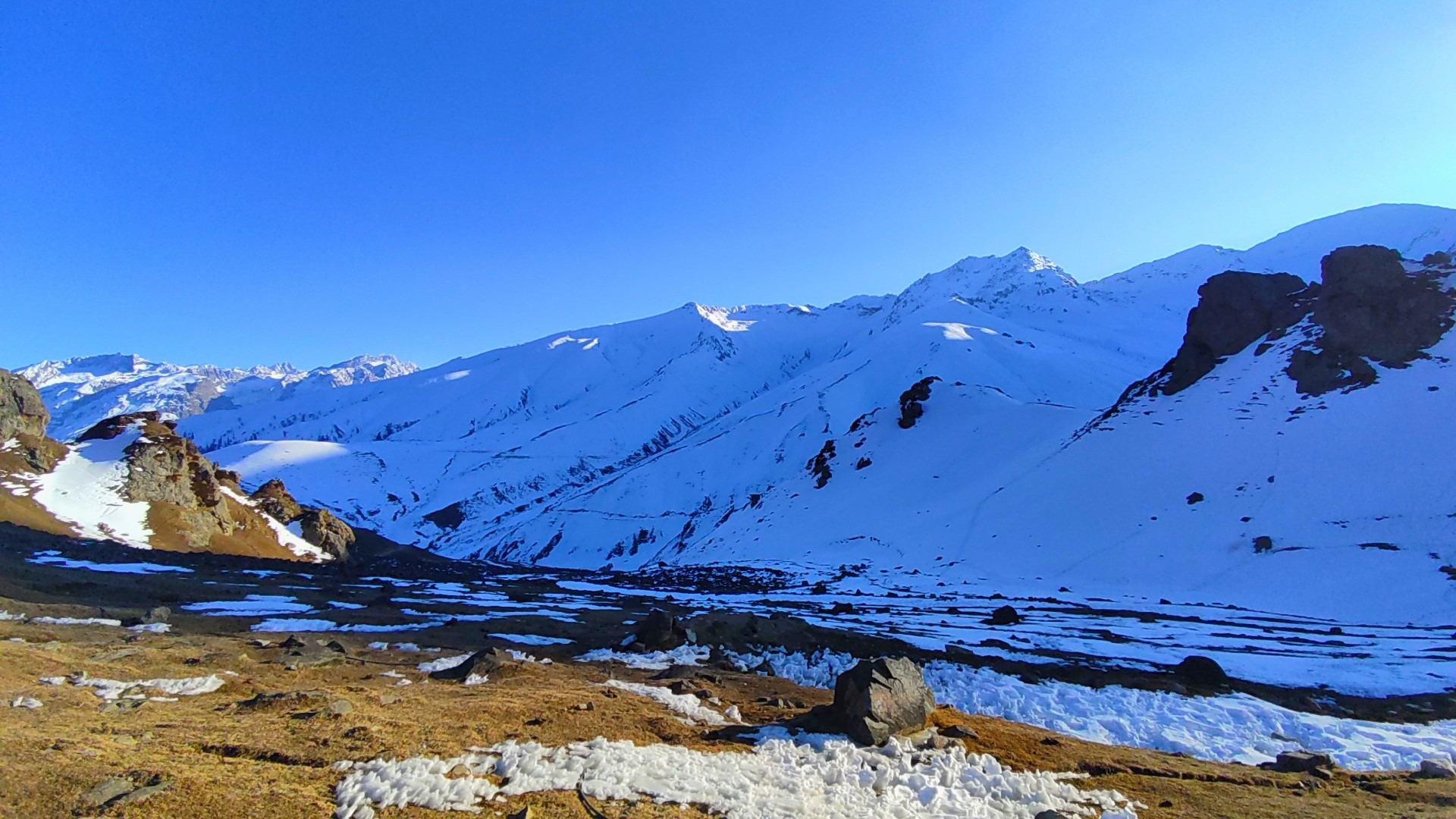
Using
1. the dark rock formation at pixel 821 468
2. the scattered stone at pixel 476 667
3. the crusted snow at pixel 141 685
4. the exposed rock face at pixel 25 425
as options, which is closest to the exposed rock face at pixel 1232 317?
the dark rock formation at pixel 821 468

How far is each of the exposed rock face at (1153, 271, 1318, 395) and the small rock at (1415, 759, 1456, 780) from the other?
75.7 meters

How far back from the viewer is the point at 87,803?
26.2 ft

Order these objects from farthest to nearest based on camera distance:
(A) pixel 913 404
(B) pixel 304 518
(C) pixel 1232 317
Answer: (A) pixel 913 404 → (B) pixel 304 518 → (C) pixel 1232 317

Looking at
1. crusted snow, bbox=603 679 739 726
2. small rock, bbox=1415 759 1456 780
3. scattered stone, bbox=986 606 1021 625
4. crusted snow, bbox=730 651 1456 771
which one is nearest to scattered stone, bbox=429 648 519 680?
crusted snow, bbox=603 679 739 726

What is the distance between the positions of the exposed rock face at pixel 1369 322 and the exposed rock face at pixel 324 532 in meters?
112

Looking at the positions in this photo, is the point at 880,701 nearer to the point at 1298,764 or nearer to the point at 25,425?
the point at 1298,764

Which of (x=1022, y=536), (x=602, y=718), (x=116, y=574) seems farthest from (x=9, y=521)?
(x=1022, y=536)

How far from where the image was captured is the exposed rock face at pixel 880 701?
1319cm

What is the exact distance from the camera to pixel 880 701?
13.5 metres

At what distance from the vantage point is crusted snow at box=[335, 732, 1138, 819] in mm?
9734

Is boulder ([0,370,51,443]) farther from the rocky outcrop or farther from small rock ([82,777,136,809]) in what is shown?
small rock ([82,777,136,809])

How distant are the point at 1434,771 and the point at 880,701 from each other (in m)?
10.6

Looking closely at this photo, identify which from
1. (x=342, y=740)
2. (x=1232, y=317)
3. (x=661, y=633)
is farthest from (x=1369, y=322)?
(x=342, y=740)

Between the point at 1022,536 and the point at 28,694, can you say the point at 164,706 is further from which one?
the point at 1022,536
